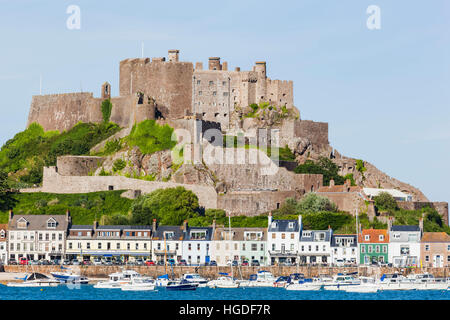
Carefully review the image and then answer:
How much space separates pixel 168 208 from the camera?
7656cm

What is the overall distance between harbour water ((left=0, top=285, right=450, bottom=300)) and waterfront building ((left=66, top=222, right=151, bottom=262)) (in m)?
10.3

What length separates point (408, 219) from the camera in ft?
252

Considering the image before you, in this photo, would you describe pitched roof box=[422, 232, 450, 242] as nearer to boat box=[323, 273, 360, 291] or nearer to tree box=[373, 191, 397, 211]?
boat box=[323, 273, 360, 291]

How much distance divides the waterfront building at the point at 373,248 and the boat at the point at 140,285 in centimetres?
1744

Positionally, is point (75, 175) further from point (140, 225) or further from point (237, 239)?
point (237, 239)

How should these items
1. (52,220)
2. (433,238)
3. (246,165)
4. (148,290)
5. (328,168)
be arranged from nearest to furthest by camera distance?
(148,290)
(433,238)
(52,220)
(246,165)
(328,168)

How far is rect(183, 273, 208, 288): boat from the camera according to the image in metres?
61.8

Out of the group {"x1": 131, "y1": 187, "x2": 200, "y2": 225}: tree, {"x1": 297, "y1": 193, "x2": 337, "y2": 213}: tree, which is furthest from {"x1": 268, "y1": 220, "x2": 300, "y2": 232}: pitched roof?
{"x1": 131, "y1": 187, "x2": 200, "y2": 225}: tree

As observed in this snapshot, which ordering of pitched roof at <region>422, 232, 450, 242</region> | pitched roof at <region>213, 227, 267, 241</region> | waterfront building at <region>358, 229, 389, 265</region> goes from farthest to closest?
pitched roof at <region>213, 227, 267, 241</region>, waterfront building at <region>358, 229, 389, 265</region>, pitched roof at <region>422, 232, 450, 242</region>

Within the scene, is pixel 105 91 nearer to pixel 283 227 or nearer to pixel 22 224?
pixel 22 224

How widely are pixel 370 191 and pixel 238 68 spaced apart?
21621mm

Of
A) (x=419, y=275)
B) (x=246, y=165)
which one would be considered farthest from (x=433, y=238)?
(x=246, y=165)

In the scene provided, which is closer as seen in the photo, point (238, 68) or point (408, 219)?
point (408, 219)

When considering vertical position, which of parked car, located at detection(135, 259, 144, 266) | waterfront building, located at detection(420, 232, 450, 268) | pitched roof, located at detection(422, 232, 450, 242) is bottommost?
parked car, located at detection(135, 259, 144, 266)
